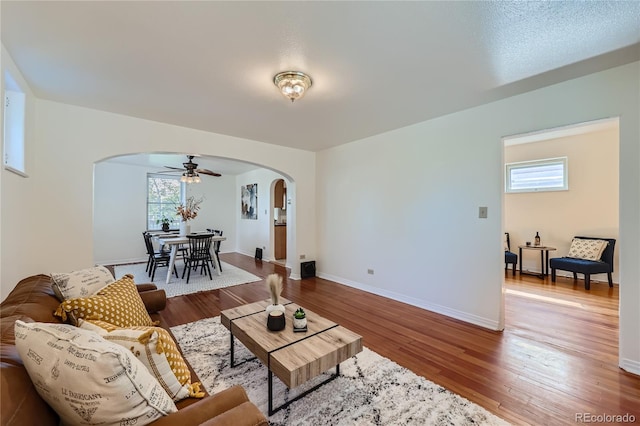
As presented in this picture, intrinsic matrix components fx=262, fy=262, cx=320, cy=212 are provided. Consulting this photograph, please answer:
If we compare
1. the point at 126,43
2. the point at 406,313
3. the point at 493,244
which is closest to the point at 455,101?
the point at 493,244

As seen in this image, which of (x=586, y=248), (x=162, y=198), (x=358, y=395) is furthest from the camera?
(x=162, y=198)

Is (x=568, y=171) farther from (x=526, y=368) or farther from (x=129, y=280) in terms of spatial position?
(x=129, y=280)

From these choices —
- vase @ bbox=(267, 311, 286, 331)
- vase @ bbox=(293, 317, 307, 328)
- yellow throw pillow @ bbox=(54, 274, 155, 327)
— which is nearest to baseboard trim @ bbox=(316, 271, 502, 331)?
vase @ bbox=(293, 317, 307, 328)

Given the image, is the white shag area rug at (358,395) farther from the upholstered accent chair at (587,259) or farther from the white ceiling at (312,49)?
the upholstered accent chair at (587,259)

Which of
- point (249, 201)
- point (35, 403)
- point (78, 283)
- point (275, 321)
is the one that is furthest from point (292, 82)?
point (249, 201)

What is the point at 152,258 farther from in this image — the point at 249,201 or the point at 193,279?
the point at 249,201

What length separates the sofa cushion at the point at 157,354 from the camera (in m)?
1.09

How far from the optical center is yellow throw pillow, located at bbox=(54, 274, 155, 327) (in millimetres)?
1436

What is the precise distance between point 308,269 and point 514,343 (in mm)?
3327

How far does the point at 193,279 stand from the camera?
4.89m

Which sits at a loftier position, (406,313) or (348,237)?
(348,237)

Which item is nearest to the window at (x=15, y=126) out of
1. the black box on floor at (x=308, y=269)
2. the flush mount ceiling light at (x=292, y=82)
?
the flush mount ceiling light at (x=292, y=82)

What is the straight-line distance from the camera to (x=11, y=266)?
2156 mm

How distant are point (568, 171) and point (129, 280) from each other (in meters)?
6.84
